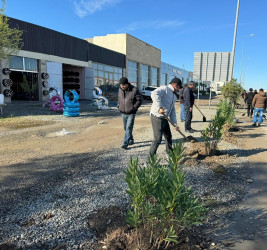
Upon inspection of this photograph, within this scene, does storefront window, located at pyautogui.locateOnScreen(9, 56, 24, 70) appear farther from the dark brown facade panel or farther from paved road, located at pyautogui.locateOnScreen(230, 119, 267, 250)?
paved road, located at pyautogui.locateOnScreen(230, 119, 267, 250)

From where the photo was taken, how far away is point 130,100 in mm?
5730

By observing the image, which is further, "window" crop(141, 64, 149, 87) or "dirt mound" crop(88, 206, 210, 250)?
"window" crop(141, 64, 149, 87)

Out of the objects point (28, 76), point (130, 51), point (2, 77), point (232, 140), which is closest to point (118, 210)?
point (232, 140)

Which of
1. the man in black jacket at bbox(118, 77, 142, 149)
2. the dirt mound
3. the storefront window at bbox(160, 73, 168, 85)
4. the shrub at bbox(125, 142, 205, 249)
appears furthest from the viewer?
the storefront window at bbox(160, 73, 168, 85)

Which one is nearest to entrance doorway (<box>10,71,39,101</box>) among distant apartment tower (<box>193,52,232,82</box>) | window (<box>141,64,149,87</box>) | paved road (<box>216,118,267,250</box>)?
distant apartment tower (<box>193,52,232,82</box>)

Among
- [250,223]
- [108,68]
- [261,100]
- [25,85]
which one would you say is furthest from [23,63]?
[250,223]

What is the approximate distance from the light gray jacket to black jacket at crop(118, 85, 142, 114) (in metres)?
1.17

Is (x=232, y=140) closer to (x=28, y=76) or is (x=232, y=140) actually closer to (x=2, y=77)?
(x=2, y=77)

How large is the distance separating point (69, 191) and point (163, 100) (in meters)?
2.43

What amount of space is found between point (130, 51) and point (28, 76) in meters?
17.3

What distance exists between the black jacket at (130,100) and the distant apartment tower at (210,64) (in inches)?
376

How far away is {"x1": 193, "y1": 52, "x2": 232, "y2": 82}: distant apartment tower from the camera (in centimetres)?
1423

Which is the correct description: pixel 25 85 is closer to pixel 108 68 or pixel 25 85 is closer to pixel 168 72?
pixel 108 68

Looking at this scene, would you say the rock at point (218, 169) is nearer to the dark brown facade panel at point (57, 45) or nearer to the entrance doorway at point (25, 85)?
the dark brown facade panel at point (57, 45)
